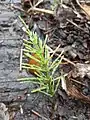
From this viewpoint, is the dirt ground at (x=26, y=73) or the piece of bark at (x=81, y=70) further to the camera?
the piece of bark at (x=81, y=70)

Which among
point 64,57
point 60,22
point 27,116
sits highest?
point 60,22

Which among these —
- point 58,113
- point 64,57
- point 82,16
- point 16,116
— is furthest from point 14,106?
point 82,16

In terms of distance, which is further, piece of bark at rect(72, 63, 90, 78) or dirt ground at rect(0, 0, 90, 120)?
piece of bark at rect(72, 63, 90, 78)

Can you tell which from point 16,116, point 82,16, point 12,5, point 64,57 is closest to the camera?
point 16,116

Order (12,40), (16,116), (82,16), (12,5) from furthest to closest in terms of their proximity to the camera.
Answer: (12,5) → (82,16) → (12,40) → (16,116)

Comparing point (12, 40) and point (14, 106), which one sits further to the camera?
point (12, 40)

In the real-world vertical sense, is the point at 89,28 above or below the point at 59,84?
above

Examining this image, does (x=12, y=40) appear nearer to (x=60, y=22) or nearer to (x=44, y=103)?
(x=60, y=22)

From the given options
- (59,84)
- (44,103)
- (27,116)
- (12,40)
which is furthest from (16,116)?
(12,40)
